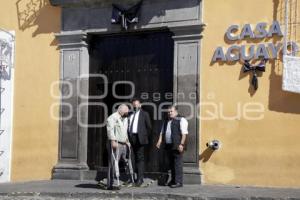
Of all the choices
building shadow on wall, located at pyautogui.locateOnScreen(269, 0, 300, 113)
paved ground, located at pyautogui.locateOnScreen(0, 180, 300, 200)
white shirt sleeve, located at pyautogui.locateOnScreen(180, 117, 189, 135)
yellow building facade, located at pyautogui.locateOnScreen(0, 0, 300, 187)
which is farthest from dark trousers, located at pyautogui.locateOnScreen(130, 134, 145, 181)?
building shadow on wall, located at pyautogui.locateOnScreen(269, 0, 300, 113)

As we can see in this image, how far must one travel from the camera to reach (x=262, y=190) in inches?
427

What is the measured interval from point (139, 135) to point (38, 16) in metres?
4.24

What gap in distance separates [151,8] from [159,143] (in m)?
3.04

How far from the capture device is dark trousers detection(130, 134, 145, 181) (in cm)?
1163

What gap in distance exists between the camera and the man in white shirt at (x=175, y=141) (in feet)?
37.0

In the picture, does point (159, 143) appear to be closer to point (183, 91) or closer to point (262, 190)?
point (183, 91)

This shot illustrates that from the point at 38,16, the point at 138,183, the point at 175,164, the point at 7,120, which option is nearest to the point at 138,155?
the point at 138,183

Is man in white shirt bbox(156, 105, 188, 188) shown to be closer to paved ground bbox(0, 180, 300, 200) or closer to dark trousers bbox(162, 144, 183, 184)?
dark trousers bbox(162, 144, 183, 184)

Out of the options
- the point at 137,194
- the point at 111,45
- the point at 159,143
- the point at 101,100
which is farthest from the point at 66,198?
the point at 111,45

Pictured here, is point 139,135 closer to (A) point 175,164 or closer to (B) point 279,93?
(A) point 175,164

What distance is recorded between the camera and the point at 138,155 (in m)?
11.7

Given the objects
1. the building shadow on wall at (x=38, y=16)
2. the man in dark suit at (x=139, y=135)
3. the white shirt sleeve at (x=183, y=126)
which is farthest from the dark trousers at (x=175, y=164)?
the building shadow on wall at (x=38, y=16)

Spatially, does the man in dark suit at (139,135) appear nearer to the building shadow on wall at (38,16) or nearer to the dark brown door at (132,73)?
the dark brown door at (132,73)

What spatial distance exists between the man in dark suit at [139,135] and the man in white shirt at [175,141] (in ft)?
1.44
